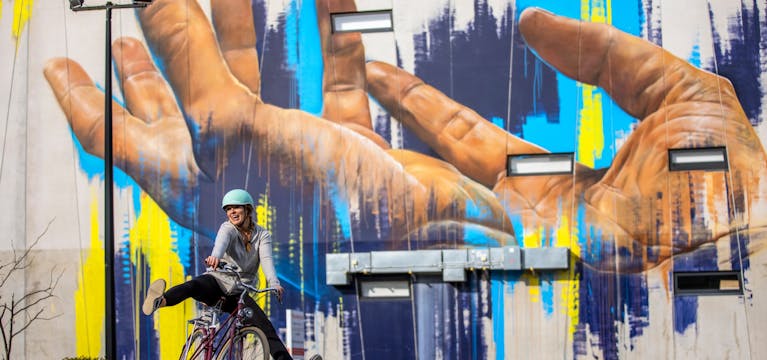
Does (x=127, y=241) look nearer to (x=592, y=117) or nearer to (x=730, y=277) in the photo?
(x=592, y=117)

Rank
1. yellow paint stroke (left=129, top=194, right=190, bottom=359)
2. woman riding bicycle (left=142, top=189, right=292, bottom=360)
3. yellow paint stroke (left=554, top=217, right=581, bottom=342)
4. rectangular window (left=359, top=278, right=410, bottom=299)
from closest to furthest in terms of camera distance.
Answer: woman riding bicycle (left=142, top=189, right=292, bottom=360) < yellow paint stroke (left=554, top=217, right=581, bottom=342) < rectangular window (left=359, top=278, right=410, bottom=299) < yellow paint stroke (left=129, top=194, right=190, bottom=359)

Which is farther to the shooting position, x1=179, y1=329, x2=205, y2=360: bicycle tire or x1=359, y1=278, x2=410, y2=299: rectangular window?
x1=359, y1=278, x2=410, y2=299: rectangular window

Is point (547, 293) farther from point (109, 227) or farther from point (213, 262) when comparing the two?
point (213, 262)

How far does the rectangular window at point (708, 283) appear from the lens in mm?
21031

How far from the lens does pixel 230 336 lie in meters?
11.4

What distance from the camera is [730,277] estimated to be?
2109 cm

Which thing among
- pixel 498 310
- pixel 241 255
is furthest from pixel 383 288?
pixel 241 255

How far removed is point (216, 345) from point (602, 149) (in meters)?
11.5

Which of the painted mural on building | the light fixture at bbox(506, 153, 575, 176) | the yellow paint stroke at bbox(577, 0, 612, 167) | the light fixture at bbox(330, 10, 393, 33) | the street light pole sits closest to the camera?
the street light pole

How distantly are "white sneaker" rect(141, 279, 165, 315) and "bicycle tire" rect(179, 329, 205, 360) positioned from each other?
0.68m

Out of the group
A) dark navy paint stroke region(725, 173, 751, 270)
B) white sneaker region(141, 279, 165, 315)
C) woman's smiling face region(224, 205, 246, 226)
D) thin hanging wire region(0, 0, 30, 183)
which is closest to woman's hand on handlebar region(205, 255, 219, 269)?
white sneaker region(141, 279, 165, 315)

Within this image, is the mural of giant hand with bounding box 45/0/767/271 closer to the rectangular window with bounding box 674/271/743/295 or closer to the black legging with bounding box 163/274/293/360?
the rectangular window with bounding box 674/271/743/295

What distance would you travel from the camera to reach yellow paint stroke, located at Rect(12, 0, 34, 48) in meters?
23.9

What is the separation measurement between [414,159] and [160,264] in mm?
4951
